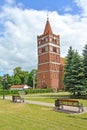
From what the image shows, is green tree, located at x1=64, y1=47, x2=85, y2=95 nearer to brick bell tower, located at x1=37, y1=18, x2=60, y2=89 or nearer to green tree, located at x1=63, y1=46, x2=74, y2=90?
green tree, located at x1=63, y1=46, x2=74, y2=90

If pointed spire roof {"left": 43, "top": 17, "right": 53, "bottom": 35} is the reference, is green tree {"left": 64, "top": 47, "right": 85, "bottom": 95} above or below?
below

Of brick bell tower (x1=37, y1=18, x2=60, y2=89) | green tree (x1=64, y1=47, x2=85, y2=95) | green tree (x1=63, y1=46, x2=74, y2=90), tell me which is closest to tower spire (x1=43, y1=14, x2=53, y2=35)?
brick bell tower (x1=37, y1=18, x2=60, y2=89)

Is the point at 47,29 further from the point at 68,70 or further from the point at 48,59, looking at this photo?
the point at 68,70

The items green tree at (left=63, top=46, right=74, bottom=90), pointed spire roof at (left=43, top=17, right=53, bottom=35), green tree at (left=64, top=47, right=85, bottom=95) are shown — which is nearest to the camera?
green tree at (left=64, top=47, right=85, bottom=95)

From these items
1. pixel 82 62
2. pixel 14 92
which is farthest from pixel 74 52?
pixel 14 92

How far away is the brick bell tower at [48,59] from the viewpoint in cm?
7244

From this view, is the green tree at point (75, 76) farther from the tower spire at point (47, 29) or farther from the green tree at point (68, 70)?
the tower spire at point (47, 29)

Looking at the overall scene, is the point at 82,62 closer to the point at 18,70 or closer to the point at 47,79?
the point at 47,79

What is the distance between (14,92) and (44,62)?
26.8m

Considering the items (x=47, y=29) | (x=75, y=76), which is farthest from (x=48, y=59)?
(x=75, y=76)

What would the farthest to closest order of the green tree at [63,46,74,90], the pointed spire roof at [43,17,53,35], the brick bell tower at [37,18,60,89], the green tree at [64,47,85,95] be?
1. the pointed spire roof at [43,17,53,35]
2. the brick bell tower at [37,18,60,89]
3. the green tree at [63,46,74,90]
4. the green tree at [64,47,85,95]

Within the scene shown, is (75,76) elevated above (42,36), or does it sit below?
below

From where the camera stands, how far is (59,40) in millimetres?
80625

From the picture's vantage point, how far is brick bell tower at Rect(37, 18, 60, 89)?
72.4 meters
